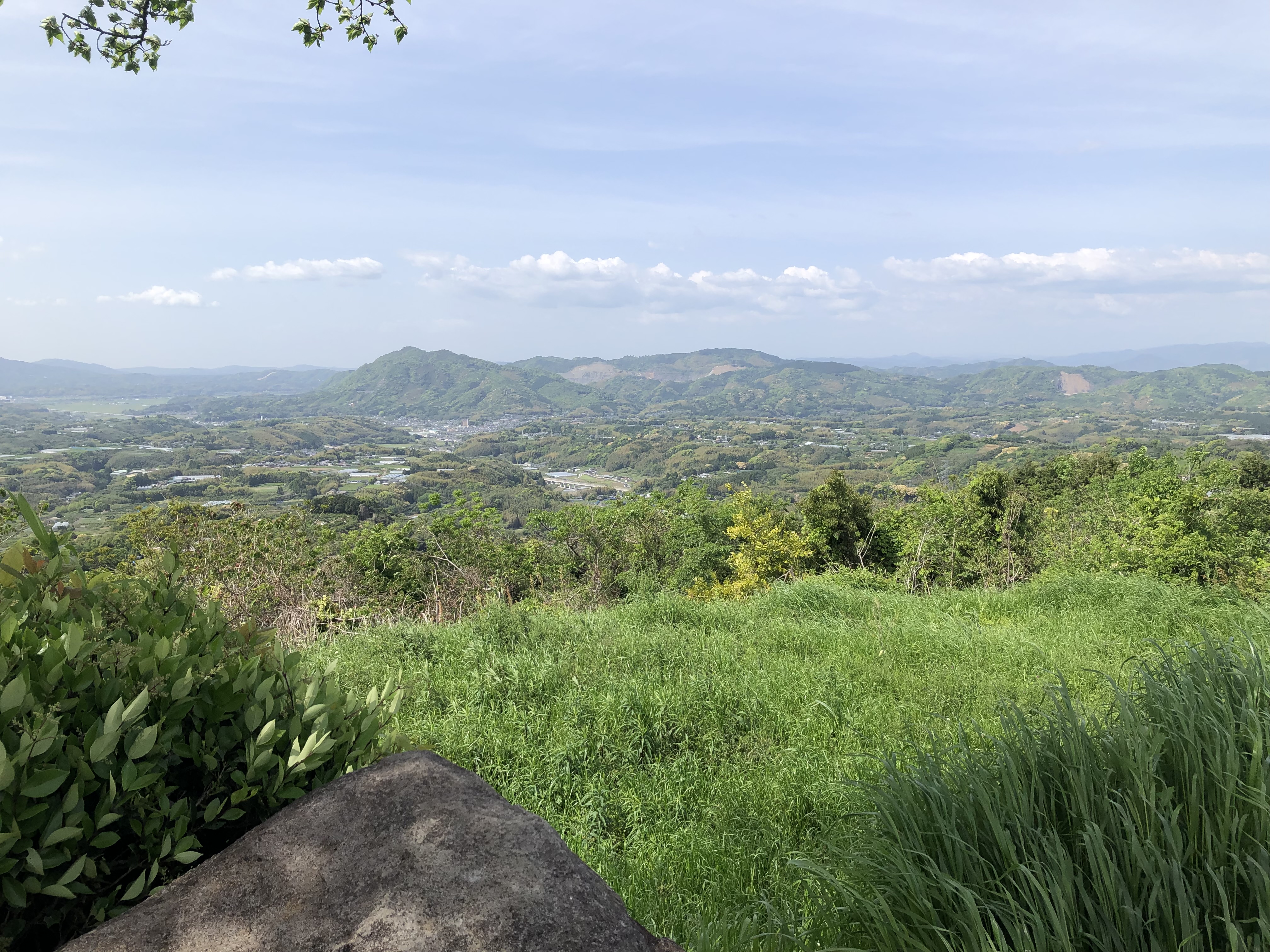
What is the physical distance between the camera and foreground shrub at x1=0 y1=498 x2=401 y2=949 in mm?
1118

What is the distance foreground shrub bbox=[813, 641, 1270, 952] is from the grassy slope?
581 millimetres

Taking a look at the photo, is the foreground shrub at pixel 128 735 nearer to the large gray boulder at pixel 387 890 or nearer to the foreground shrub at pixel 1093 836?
the large gray boulder at pixel 387 890

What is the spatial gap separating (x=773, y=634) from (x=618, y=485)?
281 feet

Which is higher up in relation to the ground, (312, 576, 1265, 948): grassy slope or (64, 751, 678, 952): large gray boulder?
(64, 751, 678, 952): large gray boulder

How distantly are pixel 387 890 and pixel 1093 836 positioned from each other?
1.64m

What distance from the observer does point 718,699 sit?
14.4ft

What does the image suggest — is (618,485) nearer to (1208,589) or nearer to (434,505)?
(434,505)

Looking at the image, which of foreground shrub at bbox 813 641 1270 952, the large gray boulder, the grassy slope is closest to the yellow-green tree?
the grassy slope

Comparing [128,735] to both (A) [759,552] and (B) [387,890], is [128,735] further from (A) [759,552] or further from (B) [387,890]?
(A) [759,552]

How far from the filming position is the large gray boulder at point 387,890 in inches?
43.4

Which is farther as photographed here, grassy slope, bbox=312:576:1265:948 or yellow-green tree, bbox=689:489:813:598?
yellow-green tree, bbox=689:489:813:598

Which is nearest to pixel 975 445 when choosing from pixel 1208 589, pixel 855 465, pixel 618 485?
pixel 855 465

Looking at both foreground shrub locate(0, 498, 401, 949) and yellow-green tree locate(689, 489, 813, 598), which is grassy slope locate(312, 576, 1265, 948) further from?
yellow-green tree locate(689, 489, 813, 598)

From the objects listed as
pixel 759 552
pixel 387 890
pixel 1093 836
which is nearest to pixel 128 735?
pixel 387 890
